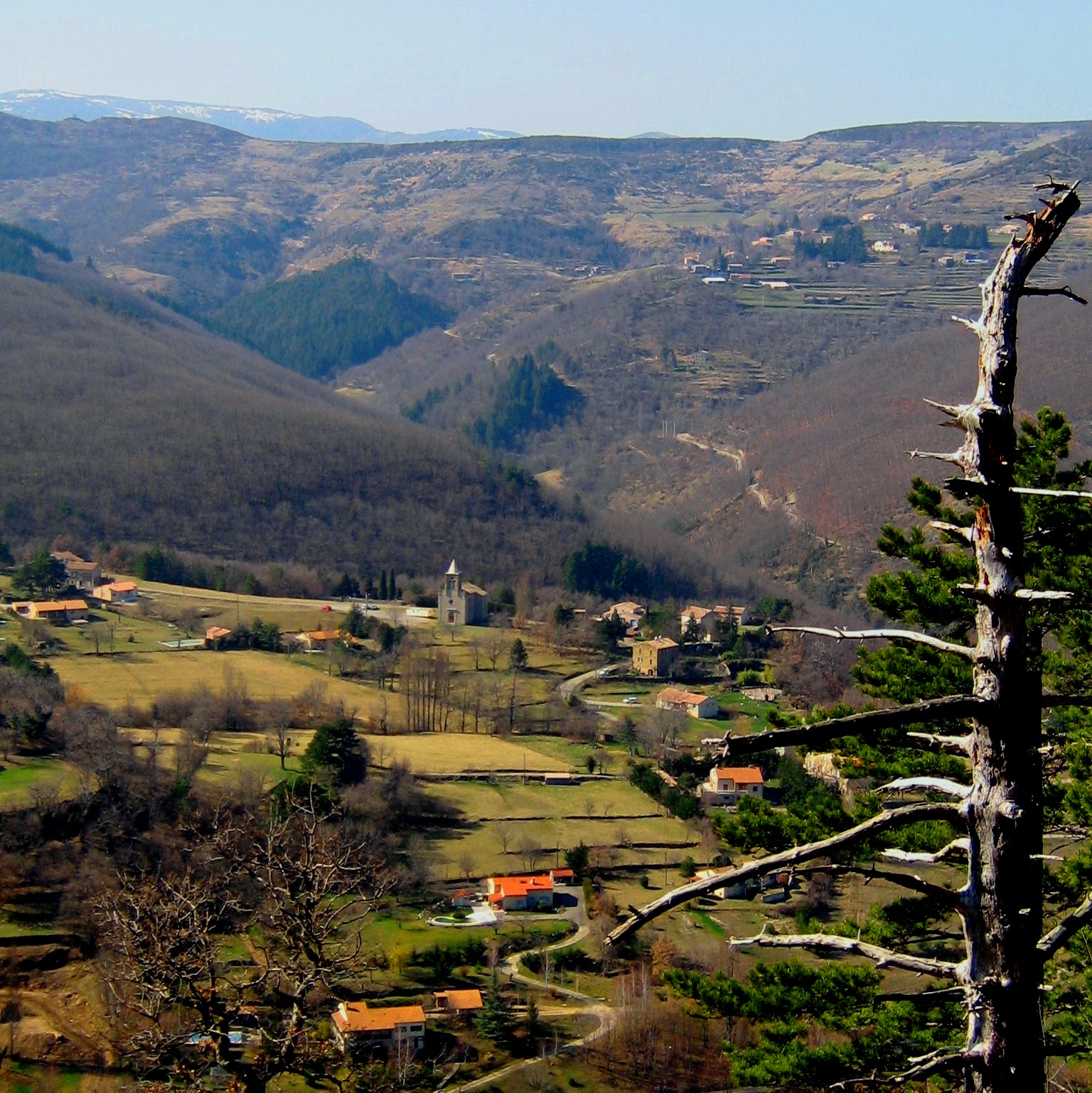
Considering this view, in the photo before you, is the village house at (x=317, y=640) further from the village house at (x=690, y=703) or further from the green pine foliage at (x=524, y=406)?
the green pine foliage at (x=524, y=406)

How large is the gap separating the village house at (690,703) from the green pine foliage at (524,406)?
66.9 meters

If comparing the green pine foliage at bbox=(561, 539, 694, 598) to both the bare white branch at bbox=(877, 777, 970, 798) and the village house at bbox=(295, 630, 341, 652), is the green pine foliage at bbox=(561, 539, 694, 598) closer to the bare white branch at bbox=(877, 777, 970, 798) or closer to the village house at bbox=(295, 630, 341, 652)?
the village house at bbox=(295, 630, 341, 652)

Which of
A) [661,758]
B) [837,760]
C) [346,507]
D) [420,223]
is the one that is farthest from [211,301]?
[837,760]

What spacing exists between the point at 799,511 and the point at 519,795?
147 ft

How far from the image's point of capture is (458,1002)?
23875mm

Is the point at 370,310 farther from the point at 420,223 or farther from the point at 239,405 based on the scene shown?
the point at 239,405

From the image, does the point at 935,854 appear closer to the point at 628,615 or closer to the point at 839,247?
the point at 628,615

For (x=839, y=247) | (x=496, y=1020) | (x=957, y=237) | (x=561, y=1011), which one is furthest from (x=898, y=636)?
(x=839, y=247)

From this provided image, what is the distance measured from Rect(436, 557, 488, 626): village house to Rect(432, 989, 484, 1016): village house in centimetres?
3078

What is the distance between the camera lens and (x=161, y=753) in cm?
3303

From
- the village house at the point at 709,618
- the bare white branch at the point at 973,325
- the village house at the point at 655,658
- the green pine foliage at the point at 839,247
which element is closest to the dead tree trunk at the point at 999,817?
the bare white branch at the point at 973,325

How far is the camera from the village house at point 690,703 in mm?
43656

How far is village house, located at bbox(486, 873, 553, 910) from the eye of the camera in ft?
94.0

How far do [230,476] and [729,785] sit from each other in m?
40.4
